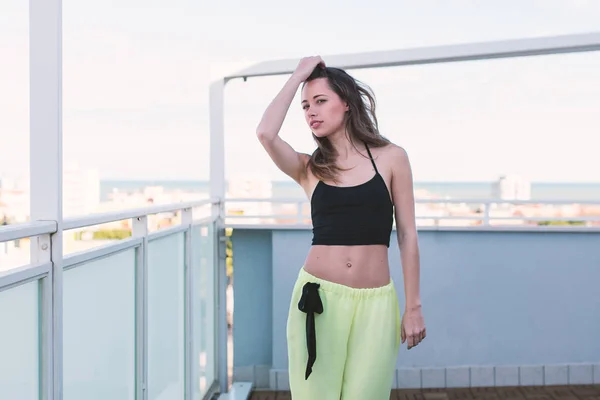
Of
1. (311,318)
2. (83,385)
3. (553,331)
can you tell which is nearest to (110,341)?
(83,385)

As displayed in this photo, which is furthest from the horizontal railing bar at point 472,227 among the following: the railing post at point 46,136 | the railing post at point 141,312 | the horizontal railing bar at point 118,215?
the railing post at point 46,136

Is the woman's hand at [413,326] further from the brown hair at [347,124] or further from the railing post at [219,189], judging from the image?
the railing post at [219,189]

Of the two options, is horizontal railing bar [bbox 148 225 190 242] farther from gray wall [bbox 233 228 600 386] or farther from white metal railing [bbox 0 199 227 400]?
gray wall [bbox 233 228 600 386]

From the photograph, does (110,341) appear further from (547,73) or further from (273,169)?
(547,73)

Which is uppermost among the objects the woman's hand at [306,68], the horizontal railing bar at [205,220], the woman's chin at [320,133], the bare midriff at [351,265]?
the woman's hand at [306,68]

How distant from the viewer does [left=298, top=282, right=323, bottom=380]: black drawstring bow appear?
1693 mm

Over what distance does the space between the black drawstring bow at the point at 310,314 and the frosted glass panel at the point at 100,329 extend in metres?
0.54

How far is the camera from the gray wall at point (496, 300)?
13.1 feet

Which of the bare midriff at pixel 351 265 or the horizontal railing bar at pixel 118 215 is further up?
the horizontal railing bar at pixel 118 215

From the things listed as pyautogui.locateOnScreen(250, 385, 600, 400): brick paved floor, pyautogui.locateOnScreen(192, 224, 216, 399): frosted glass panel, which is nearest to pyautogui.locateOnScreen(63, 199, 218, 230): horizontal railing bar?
pyautogui.locateOnScreen(192, 224, 216, 399): frosted glass panel

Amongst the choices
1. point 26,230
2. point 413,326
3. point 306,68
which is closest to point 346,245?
point 413,326

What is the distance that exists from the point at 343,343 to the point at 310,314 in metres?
0.11

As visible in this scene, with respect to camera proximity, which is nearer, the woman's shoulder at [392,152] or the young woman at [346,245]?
the young woman at [346,245]

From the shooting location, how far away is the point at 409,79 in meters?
26.2
